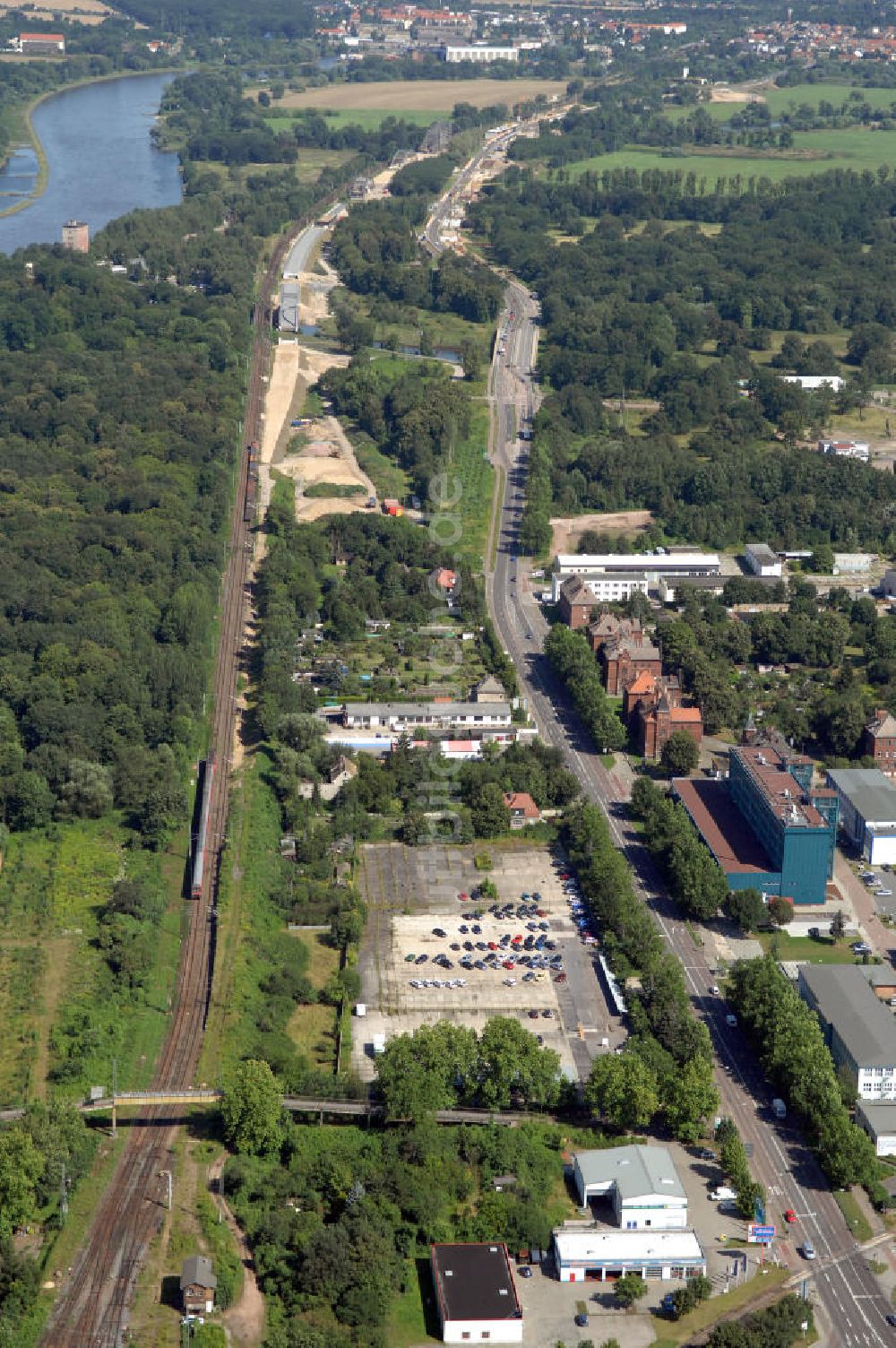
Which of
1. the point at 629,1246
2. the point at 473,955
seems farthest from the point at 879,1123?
the point at 473,955

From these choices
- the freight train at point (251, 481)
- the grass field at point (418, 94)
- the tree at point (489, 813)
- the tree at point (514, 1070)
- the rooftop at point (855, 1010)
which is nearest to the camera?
the tree at point (514, 1070)

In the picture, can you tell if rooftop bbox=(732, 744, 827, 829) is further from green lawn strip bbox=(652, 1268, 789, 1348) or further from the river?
the river

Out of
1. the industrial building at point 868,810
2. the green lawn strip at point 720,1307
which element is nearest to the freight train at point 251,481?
the industrial building at point 868,810

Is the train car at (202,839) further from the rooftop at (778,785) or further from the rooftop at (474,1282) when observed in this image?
the rooftop at (474,1282)

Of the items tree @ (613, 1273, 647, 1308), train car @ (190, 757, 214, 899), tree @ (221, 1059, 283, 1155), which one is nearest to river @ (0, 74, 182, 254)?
train car @ (190, 757, 214, 899)

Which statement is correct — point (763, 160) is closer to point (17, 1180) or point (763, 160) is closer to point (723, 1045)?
point (723, 1045)

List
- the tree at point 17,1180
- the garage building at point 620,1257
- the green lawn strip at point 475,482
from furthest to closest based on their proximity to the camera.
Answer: the green lawn strip at point 475,482, the garage building at point 620,1257, the tree at point 17,1180
